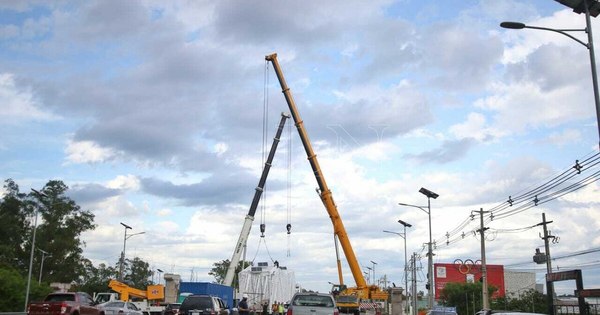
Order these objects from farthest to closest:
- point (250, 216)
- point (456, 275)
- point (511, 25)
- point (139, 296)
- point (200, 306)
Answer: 1. point (456, 275)
2. point (250, 216)
3. point (139, 296)
4. point (200, 306)
5. point (511, 25)

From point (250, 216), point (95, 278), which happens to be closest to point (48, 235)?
point (95, 278)

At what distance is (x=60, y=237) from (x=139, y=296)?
1847 inches

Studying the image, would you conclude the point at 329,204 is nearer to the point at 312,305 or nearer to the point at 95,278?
the point at 312,305

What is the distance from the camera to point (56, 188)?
91.1 m

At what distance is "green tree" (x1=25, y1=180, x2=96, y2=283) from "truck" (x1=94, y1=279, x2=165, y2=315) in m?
44.2

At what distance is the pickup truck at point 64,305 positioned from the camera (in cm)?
2606

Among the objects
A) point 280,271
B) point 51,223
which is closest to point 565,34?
point 280,271

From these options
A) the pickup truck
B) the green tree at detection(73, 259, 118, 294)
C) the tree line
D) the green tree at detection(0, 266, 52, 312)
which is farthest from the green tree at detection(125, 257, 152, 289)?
the pickup truck

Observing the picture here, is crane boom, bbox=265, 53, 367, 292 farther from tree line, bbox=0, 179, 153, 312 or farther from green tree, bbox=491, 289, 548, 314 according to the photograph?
tree line, bbox=0, 179, 153, 312

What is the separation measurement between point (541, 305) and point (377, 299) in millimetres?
34769

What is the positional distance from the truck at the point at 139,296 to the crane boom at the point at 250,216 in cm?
869

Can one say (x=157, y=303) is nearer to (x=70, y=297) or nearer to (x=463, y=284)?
(x=70, y=297)

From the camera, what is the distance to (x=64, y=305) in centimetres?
2627

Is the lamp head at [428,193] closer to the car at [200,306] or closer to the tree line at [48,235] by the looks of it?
the car at [200,306]
